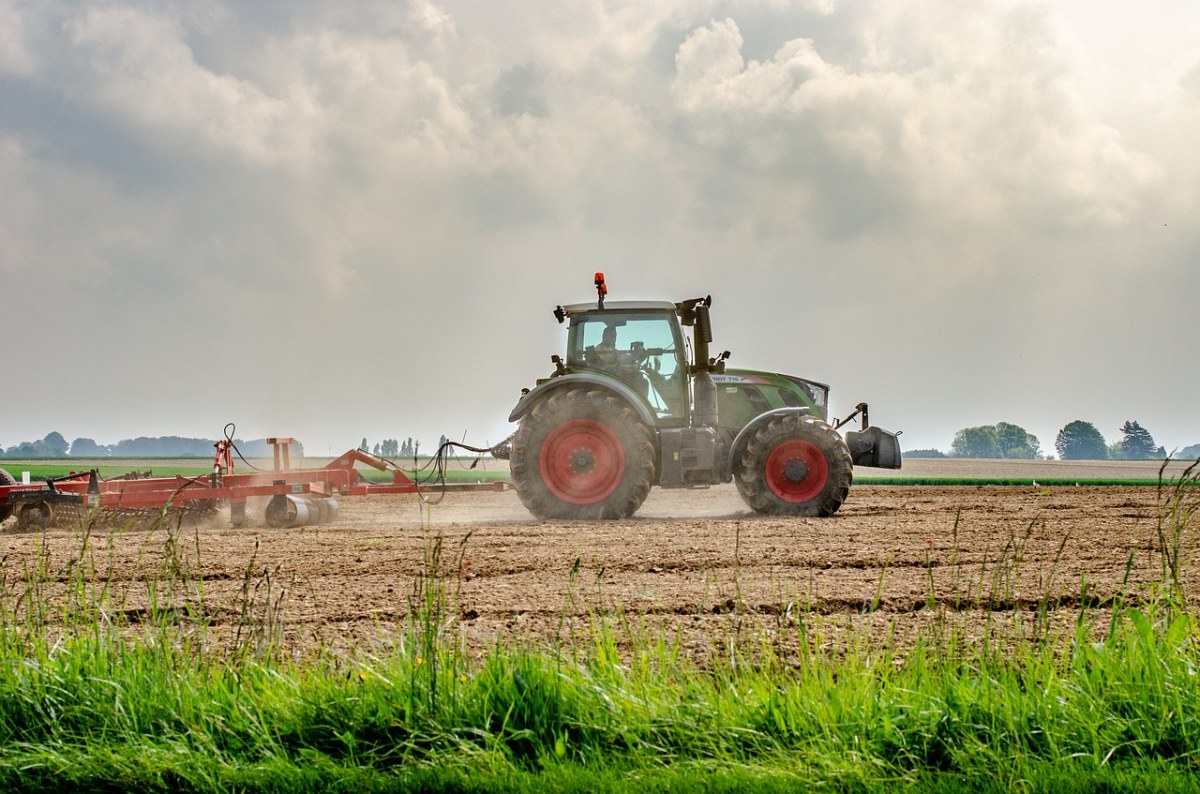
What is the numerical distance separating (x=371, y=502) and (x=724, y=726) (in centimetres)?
1413

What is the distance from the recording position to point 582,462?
11.2 metres

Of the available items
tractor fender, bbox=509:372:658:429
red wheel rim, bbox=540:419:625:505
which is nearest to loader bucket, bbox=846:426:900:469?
tractor fender, bbox=509:372:658:429

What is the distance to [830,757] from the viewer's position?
3453mm

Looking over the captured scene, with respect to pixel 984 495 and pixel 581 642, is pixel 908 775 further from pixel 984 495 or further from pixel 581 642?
pixel 984 495

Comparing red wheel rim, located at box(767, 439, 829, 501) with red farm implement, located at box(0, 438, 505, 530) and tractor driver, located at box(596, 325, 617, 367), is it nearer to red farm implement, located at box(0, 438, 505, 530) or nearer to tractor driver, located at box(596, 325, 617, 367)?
tractor driver, located at box(596, 325, 617, 367)

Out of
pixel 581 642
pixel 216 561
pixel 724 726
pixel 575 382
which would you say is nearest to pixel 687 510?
pixel 575 382

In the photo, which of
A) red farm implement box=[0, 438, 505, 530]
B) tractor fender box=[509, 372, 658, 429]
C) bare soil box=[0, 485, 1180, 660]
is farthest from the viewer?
red farm implement box=[0, 438, 505, 530]

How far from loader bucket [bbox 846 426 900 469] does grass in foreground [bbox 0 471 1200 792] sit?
8.01 meters

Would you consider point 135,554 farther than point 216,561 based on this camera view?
Yes

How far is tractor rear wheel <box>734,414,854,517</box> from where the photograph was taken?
11227mm

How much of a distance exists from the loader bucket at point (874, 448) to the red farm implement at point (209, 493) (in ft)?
18.1

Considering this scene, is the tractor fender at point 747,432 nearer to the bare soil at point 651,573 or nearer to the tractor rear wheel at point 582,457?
the bare soil at point 651,573

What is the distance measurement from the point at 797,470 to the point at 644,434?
6.29 feet

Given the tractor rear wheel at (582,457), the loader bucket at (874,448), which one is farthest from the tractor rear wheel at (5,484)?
the loader bucket at (874,448)
